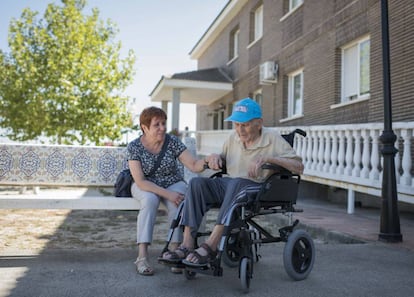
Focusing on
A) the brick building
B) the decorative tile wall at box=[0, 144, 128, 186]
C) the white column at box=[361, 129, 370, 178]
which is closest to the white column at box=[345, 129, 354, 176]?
the white column at box=[361, 129, 370, 178]

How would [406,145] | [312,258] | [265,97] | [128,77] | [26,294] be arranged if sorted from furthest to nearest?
[128,77]
[265,97]
[406,145]
[312,258]
[26,294]

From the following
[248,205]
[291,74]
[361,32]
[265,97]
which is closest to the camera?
[248,205]

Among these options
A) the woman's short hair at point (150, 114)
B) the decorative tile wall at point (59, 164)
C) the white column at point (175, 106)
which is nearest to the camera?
the woman's short hair at point (150, 114)

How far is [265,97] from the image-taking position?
1562 cm

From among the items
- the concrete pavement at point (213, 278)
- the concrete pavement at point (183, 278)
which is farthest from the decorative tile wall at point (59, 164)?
the concrete pavement at point (183, 278)

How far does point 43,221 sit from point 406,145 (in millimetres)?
5665

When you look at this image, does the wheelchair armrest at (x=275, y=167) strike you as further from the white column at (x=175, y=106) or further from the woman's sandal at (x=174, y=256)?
the white column at (x=175, y=106)

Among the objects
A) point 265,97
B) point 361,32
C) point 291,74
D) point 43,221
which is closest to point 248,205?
point 43,221

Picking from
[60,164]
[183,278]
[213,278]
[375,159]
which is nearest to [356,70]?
[375,159]

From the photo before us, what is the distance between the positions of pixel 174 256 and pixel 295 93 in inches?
442

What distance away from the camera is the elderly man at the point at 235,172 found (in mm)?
3354

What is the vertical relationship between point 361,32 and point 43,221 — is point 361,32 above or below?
above

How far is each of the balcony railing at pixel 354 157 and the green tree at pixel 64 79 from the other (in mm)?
10604

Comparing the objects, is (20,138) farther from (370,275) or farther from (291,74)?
(370,275)
